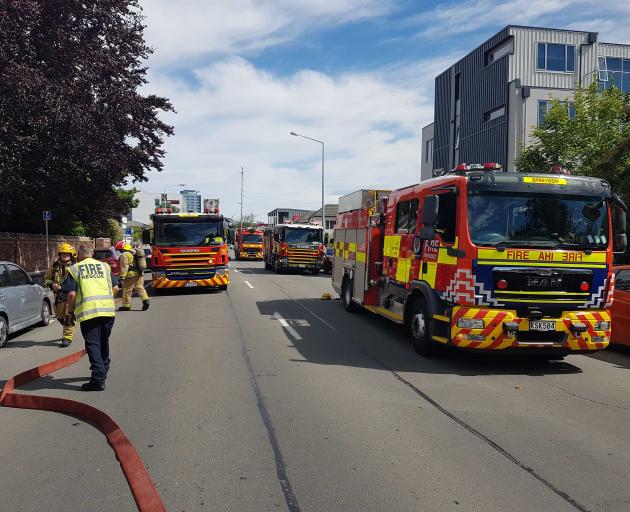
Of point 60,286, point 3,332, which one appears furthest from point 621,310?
point 3,332

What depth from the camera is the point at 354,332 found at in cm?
1074

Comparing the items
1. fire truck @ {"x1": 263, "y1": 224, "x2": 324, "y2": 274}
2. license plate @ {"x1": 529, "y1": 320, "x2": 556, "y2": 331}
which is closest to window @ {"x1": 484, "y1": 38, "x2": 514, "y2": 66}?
fire truck @ {"x1": 263, "y1": 224, "x2": 324, "y2": 274}

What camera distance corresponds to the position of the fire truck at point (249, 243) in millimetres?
44250

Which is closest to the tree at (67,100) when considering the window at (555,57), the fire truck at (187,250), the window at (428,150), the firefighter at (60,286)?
the fire truck at (187,250)

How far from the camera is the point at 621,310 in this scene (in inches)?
364

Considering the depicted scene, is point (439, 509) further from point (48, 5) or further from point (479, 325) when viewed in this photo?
point (48, 5)

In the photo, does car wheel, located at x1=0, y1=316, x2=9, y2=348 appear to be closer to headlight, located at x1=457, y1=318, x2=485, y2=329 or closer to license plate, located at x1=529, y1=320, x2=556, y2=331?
headlight, located at x1=457, y1=318, x2=485, y2=329

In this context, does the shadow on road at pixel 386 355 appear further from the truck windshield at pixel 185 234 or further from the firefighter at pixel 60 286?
the truck windshield at pixel 185 234

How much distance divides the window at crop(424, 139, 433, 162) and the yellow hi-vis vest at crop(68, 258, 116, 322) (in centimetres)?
4195

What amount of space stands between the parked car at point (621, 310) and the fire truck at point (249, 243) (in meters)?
35.9

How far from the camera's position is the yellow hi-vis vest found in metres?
6.51

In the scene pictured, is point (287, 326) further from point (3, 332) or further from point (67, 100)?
point (67, 100)

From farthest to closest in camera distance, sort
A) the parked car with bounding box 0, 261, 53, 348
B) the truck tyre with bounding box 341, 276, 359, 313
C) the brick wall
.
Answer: the brick wall < the truck tyre with bounding box 341, 276, 359, 313 < the parked car with bounding box 0, 261, 53, 348

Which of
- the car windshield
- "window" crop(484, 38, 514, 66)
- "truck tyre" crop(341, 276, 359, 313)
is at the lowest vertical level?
"truck tyre" crop(341, 276, 359, 313)
